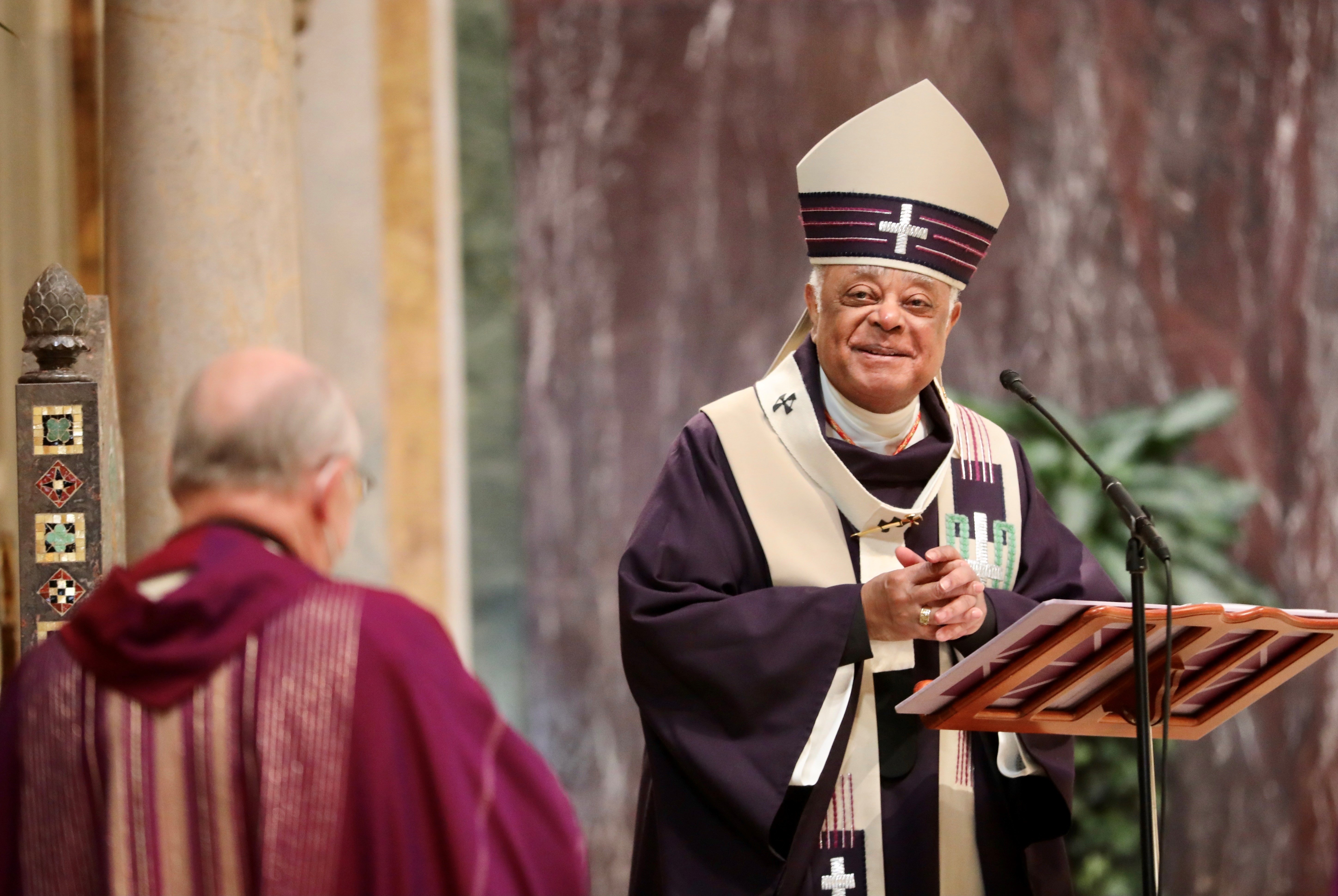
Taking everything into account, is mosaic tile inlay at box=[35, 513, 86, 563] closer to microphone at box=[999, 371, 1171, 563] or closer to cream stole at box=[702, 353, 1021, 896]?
cream stole at box=[702, 353, 1021, 896]

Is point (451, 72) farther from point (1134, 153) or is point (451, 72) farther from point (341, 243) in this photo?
point (1134, 153)

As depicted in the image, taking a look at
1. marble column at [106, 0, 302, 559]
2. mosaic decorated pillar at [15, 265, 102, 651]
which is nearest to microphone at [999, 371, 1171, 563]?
mosaic decorated pillar at [15, 265, 102, 651]

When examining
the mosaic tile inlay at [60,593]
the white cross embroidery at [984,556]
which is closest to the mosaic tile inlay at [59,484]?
the mosaic tile inlay at [60,593]

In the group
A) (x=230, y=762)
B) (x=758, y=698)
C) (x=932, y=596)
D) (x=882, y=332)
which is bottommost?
(x=758, y=698)

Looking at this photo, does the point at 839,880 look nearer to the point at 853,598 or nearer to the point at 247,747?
the point at 853,598

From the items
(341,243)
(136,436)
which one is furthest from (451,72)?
(136,436)

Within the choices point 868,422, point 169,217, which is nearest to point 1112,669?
point 868,422

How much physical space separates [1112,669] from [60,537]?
2.23 m

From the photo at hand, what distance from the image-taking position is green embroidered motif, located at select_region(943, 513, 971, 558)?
337cm

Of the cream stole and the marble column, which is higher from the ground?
the marble column

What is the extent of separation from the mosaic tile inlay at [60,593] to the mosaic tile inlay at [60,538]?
0.14 feet

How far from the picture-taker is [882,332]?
3268 mm

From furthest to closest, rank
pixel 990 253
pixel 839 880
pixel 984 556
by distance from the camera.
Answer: pixel 990 253
pixel 984 556
pixel 839 880

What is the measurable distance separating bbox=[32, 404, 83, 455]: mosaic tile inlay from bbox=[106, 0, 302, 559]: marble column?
0.93 m
